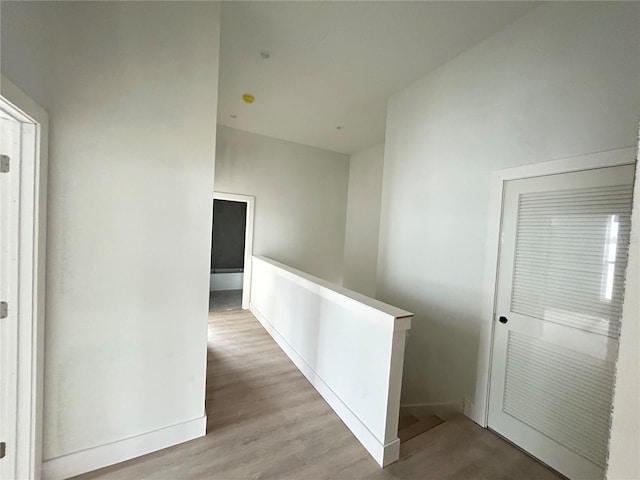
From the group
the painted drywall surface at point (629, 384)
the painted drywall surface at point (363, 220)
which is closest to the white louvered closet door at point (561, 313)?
the painted drywall surface at point (629, 384)

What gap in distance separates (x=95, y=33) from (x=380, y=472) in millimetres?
3027

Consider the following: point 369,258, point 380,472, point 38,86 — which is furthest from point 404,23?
point 369,258

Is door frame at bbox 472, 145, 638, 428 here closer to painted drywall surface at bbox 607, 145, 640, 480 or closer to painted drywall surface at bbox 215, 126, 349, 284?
painted drywall surface at bbox 607, 145, 640, 480

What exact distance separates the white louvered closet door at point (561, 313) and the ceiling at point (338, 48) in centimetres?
140

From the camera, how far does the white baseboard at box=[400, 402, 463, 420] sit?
91.9 inches

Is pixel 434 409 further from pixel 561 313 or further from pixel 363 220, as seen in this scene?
pixel 363 220

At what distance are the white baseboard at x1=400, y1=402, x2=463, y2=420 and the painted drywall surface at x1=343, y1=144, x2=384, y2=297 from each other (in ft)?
6.72

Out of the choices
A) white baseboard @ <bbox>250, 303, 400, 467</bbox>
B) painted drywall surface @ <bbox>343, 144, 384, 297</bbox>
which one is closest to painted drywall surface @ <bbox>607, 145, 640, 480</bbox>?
white baseboard @ <bbox>250, 303, 400, 467</bbox>

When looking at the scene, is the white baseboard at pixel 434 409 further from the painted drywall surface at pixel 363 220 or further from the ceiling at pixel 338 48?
the ceiling at pixel 338 48

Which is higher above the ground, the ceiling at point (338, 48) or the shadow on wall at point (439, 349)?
the ceiling at point (338, 48)

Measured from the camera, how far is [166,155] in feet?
5.24

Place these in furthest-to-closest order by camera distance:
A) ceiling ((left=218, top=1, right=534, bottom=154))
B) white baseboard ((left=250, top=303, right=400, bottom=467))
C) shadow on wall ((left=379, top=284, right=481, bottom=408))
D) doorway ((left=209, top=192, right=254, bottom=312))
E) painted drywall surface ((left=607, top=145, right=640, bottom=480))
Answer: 1. doorway ((left=209, top=192, right=254, bottom=312))
2. shadow on wall ((left=379, top=284, right=481, bottom=408))
3. ceiling ((left=218, top=1, right=534, bottom=154))
4. white baseboard ((left=250, top=303, right=400, bottom=467))
5. painted drywall surface ((left=607, top=145, right=640, bottom=480))

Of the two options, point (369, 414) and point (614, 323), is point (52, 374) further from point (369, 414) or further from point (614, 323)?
point (614, 323)

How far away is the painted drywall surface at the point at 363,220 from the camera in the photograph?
16.1 ft
